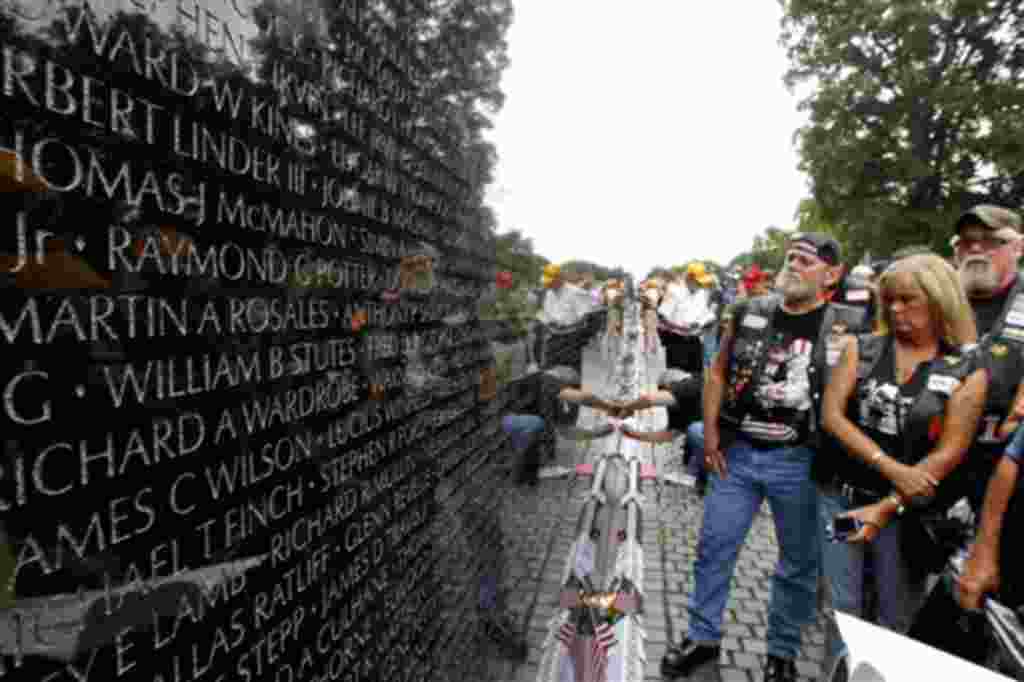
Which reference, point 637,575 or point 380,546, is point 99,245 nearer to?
point 380,546

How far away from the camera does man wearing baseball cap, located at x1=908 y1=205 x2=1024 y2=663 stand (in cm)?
233

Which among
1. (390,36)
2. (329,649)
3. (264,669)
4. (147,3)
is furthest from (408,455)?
(147,3)

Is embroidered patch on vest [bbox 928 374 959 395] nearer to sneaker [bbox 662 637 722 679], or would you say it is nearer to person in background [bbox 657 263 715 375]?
sneaker [bbox 662 637 722 679]

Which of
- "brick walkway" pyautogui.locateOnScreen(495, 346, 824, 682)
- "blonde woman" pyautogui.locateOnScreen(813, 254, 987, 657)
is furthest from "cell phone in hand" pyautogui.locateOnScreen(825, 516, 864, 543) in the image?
"brick walkway" pyautogui.locateOnScreen(495, 346, 824, 682)

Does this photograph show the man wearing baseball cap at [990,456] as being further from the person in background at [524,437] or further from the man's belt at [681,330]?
the man's belt at [681,330]

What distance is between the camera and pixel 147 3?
1.05 metres

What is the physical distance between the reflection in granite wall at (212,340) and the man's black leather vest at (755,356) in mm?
1817

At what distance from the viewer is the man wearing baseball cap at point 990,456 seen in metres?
2.33

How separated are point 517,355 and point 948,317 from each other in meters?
2.37

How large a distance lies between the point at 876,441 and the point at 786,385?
19.2 inches

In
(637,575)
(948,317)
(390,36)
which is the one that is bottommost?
(637,575)

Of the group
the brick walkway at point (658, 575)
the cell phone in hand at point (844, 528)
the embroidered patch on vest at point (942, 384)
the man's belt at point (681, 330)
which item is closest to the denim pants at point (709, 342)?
the man's belt at point (681, 330)

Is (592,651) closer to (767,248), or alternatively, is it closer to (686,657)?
(686,657)

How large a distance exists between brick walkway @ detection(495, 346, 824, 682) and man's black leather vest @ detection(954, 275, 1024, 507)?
5.08 ft
